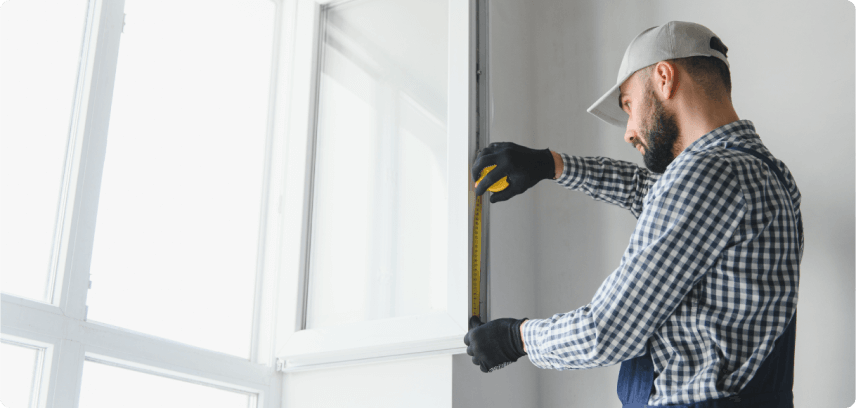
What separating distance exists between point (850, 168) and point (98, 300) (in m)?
1.85

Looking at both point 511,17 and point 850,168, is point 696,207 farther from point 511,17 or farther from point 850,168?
point 511,17

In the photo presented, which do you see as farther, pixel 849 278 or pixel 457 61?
pixel 457 61

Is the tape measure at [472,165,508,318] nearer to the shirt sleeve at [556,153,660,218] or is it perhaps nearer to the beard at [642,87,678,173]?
the shirt sleeve at [556,153,660,218]

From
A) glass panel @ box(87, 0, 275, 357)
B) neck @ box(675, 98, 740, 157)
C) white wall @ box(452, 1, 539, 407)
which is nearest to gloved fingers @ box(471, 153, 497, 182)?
white wall @ box(452, 1, 539, 407)

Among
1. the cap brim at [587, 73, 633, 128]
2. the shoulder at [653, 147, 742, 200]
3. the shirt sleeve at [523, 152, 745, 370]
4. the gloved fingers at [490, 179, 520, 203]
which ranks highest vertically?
the cap brim at [587, 73, 633, 128]

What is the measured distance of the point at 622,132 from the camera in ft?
7.17

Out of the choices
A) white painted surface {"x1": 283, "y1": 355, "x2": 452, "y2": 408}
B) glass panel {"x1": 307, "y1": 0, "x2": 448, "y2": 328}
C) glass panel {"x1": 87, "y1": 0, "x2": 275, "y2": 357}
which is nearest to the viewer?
glass panel {"x1": 87, "y1": 0, "x2": 275, "y2": 357}

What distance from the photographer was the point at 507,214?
2129 millimetres

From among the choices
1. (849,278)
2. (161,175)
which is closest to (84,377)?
(161,175)

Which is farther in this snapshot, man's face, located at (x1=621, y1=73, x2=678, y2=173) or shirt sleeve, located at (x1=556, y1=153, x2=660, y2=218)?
shirt sleeve, located at (x1=556, y1=153, x2=660, y2=218)

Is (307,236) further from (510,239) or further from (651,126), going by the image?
(651,126)

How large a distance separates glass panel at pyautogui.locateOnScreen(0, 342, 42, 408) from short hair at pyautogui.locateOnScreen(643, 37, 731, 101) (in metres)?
1.47

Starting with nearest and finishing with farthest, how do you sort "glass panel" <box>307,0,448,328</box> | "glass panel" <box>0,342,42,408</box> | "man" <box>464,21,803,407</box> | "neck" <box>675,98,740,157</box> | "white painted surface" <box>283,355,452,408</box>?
1. "man" <box>464,21,803,407</box>
2. "glass panel" <box>0,342,42,408</box>
3. "neck" <box>675,98,740,157</box>
4. "white painted surface" <box>283,355,452,408</box>
5. "glass panel" <box>307,0,448,328</box>

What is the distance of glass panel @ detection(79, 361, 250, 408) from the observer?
1.63 metres
